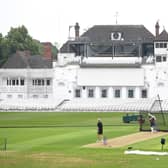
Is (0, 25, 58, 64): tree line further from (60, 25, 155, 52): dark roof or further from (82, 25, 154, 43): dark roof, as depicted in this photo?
(82, 25, 154, 43): dark roof

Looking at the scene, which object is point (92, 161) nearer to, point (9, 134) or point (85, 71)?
point (9, 134)

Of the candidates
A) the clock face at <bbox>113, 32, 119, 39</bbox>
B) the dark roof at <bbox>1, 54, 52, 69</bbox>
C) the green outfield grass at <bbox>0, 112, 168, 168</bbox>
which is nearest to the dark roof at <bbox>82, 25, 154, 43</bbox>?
the clock face at <bbox>113, 32, 119, 39</bbox>

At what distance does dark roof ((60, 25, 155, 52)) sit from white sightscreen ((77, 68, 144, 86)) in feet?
25.7

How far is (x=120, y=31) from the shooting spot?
12338cm

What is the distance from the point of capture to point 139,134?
52.8 metres

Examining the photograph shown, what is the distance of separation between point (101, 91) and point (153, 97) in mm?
9533

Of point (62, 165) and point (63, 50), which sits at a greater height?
point (63, 50)

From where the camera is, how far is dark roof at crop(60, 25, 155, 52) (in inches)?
4791

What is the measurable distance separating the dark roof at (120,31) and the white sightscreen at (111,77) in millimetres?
7835

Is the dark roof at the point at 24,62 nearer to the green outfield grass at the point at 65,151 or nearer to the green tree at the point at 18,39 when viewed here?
the green tree at the point at 18,39

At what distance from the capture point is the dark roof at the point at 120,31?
4791 inches

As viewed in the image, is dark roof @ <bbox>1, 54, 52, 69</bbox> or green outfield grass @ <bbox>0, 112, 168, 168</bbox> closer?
green outfield grass @ <bbox>0, 112, 168, 168</bbox>

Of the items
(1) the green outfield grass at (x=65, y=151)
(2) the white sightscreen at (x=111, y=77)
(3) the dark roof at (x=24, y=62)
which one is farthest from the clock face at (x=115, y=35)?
(1) the green outfield grass at (x=65, y=151)

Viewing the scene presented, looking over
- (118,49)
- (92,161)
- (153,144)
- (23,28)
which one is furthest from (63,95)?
(92,161)
